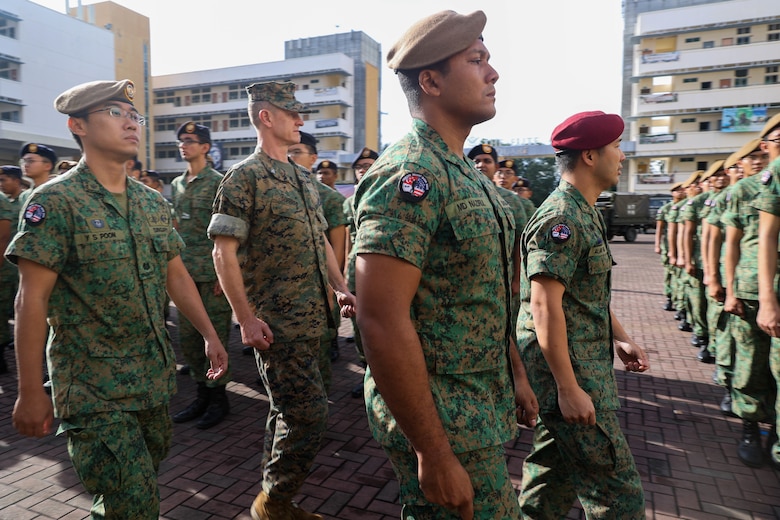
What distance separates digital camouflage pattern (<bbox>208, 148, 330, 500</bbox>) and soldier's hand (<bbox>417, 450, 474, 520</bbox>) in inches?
59.3

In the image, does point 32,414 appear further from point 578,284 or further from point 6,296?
point 6,296

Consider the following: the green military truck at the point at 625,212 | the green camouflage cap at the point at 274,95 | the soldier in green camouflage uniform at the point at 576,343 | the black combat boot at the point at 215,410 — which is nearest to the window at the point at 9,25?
the green military truck at the point at 625,212

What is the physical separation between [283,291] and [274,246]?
0.26m

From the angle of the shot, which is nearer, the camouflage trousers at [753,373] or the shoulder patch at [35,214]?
the shoulder patch at [35,214]

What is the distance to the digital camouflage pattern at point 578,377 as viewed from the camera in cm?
219

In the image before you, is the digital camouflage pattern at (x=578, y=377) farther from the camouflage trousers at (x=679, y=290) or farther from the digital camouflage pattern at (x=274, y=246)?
the camouflage trousers at (x=679, y=290)

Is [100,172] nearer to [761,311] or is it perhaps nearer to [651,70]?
[761,311]

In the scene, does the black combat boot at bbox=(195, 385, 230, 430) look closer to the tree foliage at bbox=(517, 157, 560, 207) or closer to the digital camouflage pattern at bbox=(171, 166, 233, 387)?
the digital camouflage pattern at bbox=(171, 166, 233, 387)

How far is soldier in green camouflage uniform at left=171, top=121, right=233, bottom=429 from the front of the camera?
14.9 ft

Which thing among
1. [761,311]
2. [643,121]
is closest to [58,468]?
[761,311]

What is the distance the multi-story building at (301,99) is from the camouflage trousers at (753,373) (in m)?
47.8

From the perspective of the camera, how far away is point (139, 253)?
94.0 inches

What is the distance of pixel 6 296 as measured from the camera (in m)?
5.81

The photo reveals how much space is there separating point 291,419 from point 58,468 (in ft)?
6.47
